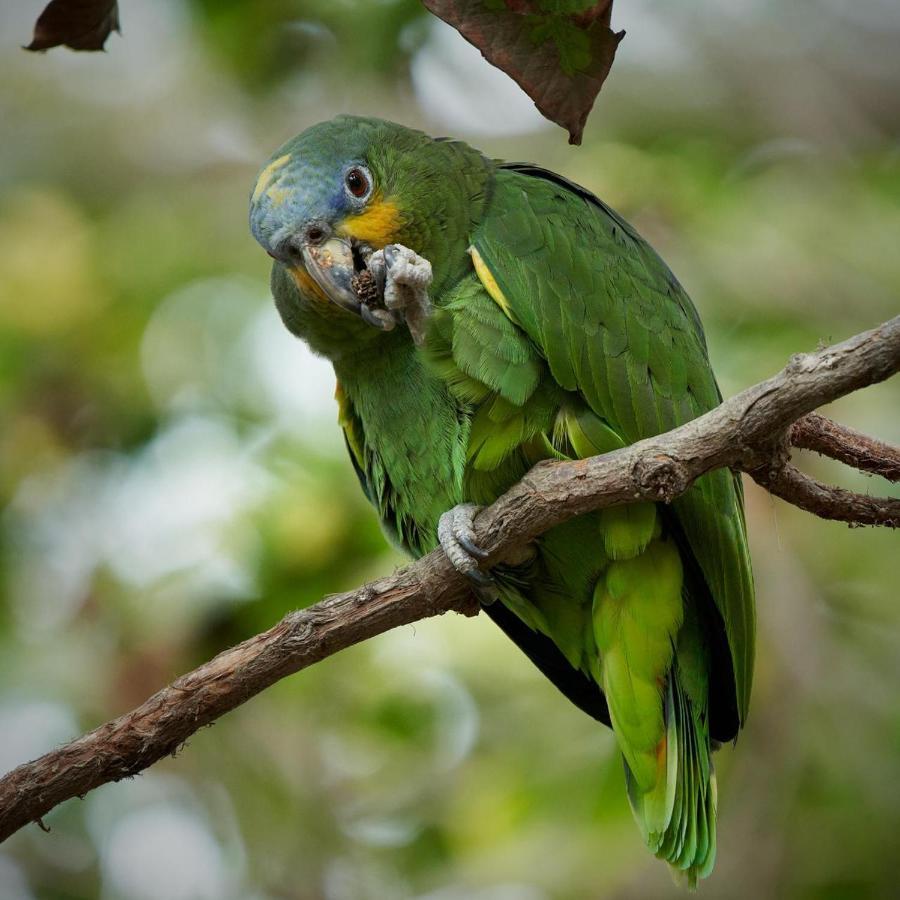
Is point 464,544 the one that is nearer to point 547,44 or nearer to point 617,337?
point 617,337

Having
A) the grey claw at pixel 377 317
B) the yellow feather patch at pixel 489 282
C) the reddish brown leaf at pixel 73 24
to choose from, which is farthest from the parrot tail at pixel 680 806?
the reddish brown leaf at pixel 73 24

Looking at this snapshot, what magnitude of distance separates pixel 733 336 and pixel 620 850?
223cm

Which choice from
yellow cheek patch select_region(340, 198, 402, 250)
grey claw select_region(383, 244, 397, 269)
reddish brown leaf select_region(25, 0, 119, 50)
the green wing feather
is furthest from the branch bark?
reddish brown leaf select_region(25, 0, 119, 50)

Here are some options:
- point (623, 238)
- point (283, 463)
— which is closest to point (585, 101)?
point (623, 238)

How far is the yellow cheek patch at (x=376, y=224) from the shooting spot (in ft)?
10.0

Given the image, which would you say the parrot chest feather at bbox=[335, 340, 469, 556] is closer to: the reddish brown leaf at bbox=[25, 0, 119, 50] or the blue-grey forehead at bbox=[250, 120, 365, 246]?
the blue-grey forehead at bbox=[250, 120, 365, 246]

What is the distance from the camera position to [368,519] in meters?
4.67

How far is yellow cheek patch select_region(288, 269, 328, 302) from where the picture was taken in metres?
3.11

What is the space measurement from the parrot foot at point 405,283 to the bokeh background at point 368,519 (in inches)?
68.2

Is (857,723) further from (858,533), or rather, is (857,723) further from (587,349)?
(587,349)

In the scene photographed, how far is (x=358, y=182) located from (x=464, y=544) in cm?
105

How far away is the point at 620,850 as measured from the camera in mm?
4688

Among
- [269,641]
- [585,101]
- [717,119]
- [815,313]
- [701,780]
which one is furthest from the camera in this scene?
[717,119]

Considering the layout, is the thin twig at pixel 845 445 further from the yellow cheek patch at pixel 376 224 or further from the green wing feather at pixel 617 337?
the yellow cheek patch at pixel 376 224
